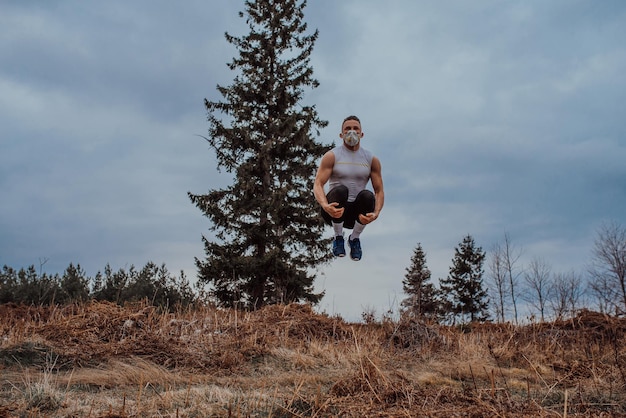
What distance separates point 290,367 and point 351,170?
3421mm

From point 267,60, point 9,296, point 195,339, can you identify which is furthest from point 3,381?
point 267,60

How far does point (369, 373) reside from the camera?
16.5 feet

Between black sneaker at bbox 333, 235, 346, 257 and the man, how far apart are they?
382mm

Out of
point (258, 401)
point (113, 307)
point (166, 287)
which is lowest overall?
point (258, 401)

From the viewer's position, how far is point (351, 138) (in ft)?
16.9

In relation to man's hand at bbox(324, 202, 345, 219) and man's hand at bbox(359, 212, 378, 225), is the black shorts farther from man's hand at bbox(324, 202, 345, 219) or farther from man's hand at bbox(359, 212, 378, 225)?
man's hand at bbox(324, 202, 345, 219)

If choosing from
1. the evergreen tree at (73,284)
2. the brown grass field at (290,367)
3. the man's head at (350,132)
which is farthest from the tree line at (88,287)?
the man's head at (350,132)

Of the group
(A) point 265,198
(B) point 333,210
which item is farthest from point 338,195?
(A) point 265,198

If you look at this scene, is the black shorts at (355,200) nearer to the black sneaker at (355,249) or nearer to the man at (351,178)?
the man at (351,178)

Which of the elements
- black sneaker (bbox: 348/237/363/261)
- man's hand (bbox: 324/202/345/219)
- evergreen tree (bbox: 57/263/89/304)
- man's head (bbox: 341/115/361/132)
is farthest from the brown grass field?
evergreen tree (bbox: 57/263/89/304)

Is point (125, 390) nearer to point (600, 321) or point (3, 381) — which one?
point (3, 381)

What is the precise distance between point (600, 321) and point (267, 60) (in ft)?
53.3

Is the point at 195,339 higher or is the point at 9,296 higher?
the point at 9,296

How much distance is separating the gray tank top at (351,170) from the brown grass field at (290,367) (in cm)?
182
